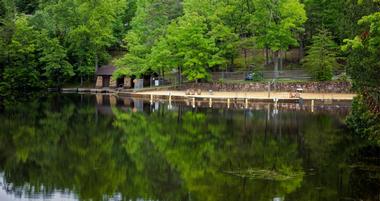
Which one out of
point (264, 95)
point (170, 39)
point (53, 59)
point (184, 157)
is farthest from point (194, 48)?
point (184, 157)

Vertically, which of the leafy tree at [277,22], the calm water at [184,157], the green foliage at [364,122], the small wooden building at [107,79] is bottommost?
the calm water at [184,157]

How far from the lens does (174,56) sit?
59.1 meters

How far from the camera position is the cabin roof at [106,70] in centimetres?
6681

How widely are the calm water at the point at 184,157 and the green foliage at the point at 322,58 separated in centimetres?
1341

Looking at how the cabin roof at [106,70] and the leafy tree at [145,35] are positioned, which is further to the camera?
the cabin roof at [106,70]

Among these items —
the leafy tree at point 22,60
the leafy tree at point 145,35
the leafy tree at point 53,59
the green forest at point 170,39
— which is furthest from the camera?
the leafy tree at point 53,59

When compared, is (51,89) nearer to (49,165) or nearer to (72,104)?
(72,104)

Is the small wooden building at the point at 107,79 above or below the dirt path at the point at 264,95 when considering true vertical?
above

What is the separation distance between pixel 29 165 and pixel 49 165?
2.78 feet

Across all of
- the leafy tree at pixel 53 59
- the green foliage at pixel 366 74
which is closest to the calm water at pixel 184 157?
the green foliage at pixel 366 74

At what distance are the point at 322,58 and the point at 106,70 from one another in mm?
26874

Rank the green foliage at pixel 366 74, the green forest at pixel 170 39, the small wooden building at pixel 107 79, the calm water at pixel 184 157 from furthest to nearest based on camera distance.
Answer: the small wooden building at pixel 107 79 < the green forest at pixel 170 39 < the green foliage at pixel 366 74 < the calm water at pixel 184 157

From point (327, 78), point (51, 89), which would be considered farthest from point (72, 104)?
point (327, 78)

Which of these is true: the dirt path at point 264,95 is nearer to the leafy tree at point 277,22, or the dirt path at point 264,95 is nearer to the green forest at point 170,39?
the green forest at point 170,39
